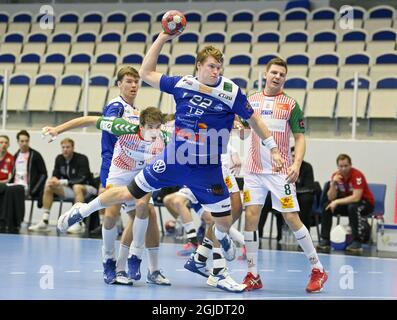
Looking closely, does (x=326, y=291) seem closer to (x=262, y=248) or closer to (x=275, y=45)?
(x=262, y=248)

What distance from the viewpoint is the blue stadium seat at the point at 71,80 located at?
18469 mm

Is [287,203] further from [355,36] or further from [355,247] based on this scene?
[355,36]

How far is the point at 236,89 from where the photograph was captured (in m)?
8.09

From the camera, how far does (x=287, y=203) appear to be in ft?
28.3

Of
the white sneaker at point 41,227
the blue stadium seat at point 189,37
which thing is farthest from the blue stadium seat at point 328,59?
the white sneaker at point 41,227

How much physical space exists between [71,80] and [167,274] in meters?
9.60

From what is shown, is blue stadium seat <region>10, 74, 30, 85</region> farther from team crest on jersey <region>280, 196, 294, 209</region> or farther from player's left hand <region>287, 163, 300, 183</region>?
player's left hand <region>287, 163, 300, 183</region>

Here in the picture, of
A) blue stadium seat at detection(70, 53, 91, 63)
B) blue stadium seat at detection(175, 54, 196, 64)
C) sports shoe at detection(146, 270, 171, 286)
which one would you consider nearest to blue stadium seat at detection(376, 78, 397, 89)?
blue stadium seat at detection(175, 54, 196, 64)

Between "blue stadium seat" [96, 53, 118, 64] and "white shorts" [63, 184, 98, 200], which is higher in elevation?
"blue stadium seat" [96, 53, 118, 64]

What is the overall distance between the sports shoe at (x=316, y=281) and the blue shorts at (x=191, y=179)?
1.20 metres

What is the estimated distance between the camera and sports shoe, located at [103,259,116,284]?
28.1 ft

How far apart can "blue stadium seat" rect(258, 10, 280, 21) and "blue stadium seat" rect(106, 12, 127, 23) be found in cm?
361

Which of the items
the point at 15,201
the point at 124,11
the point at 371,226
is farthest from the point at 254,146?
the point at 124,11
